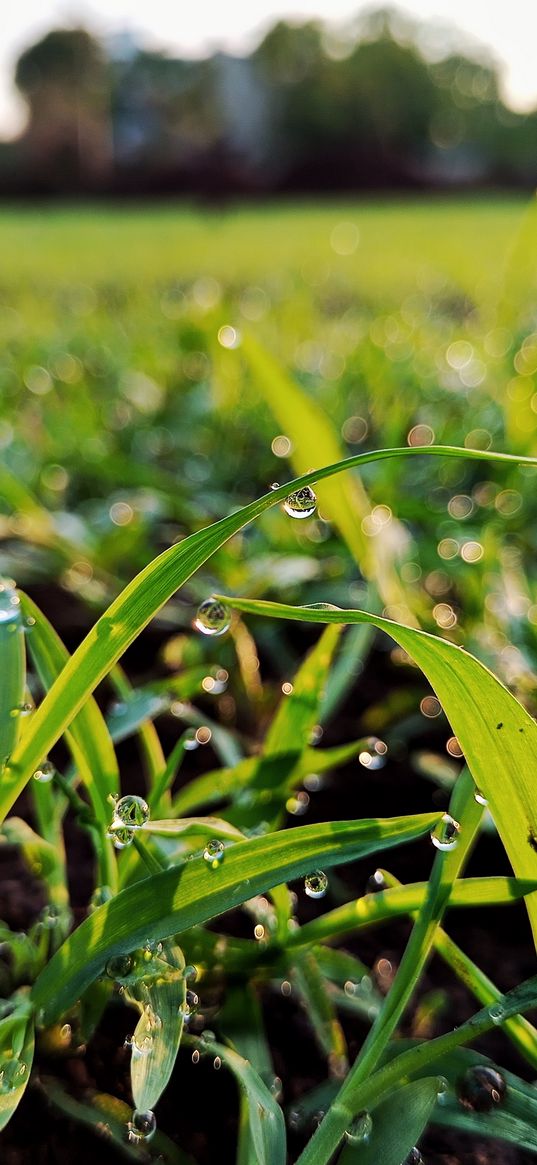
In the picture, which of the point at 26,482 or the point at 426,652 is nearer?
the point at 426,652

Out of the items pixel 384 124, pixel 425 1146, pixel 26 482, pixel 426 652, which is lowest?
pixel 425 1146

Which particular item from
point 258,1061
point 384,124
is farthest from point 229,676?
point 384,124

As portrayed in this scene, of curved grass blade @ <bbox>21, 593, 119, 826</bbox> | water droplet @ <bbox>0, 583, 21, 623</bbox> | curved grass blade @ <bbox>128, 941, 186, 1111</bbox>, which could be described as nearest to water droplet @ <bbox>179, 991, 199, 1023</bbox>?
curved grass blade @ <bbox>128, 941, 186, 1111</bbox>

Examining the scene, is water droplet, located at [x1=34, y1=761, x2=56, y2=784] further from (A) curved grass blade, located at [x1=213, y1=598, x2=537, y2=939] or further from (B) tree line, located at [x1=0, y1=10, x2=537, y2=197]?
(B) tree line, located at [x1=0, y1=10, x2=537, y2=197]

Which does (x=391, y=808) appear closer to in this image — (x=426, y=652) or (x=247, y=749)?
(x=247, y=749)

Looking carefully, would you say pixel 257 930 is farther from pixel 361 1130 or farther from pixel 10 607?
pixel 10 607

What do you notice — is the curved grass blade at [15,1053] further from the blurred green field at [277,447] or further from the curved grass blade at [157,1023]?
the blurred green field at [277,447]

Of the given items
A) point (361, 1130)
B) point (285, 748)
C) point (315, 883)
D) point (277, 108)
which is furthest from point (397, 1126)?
point (277, 108)
